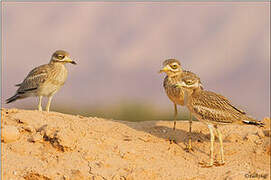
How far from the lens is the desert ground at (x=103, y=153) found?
24.1 feet

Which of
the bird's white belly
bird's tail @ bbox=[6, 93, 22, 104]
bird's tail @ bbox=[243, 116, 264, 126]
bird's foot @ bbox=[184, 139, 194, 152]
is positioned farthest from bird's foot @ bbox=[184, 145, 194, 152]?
bird's tail @ bbox=[6, 93, 22, 104]

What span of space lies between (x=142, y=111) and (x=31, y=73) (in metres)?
13.2

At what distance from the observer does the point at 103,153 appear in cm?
784

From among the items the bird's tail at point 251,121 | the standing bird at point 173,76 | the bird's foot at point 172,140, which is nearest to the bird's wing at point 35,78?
the standing bird at point 173,76

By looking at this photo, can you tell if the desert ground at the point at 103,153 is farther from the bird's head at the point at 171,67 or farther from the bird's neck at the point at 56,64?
the bird's neck at the point at 56,64

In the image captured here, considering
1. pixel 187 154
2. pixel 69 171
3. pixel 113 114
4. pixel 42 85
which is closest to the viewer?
pixel 69 171

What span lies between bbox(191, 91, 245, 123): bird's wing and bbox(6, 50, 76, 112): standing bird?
3.69m

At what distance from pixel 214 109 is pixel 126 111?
14.9 metres

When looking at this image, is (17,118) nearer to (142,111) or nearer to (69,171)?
(69,171)

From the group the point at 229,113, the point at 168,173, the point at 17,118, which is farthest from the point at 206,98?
the point at 17,118

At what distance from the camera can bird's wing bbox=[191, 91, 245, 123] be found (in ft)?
27.1

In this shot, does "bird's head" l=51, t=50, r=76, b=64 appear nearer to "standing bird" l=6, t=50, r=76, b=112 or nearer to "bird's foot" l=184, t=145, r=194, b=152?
"standing bird" l=6, t=50, r=76, b=112

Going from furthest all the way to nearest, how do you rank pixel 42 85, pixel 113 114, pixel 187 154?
pixel 113 114 < pixel 42 85 < pixel 187 154

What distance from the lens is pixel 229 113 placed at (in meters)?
8.36
